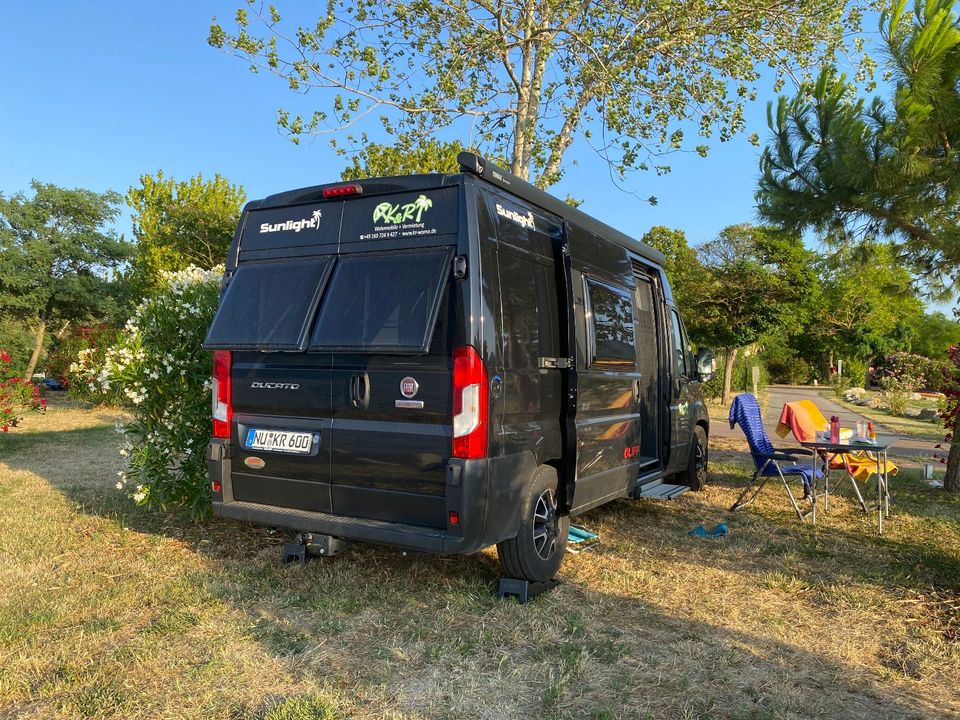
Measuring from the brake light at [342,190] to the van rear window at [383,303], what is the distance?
0.42 meters

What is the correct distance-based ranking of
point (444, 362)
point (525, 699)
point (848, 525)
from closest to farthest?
point (525, 699)
point (444, 362)
point (848, 525)

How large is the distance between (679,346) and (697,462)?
5.17ft

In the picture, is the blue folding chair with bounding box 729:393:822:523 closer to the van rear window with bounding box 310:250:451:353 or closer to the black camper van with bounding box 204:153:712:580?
the black camper van with bounding box 204:153:712:580

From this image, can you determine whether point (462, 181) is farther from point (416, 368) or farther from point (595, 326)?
point (595, 326)

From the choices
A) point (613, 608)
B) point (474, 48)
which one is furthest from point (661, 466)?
point (474, 48)

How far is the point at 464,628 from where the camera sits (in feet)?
13.3

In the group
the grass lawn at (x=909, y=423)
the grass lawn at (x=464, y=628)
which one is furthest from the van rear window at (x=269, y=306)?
the grass lawn at (x=909, y=423)

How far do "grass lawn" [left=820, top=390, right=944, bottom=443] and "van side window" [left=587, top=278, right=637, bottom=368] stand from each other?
12986mm

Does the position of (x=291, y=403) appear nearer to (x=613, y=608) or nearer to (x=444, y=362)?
(x=444, y=362)

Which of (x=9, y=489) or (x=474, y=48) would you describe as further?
(x=474, y=48)

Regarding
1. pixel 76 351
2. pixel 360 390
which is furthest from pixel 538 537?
pixel 76 351

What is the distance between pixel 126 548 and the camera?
5.52 meters

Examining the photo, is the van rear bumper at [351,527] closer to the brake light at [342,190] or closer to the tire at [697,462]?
the brake light at [342,190]

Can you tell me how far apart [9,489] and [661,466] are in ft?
22.6
